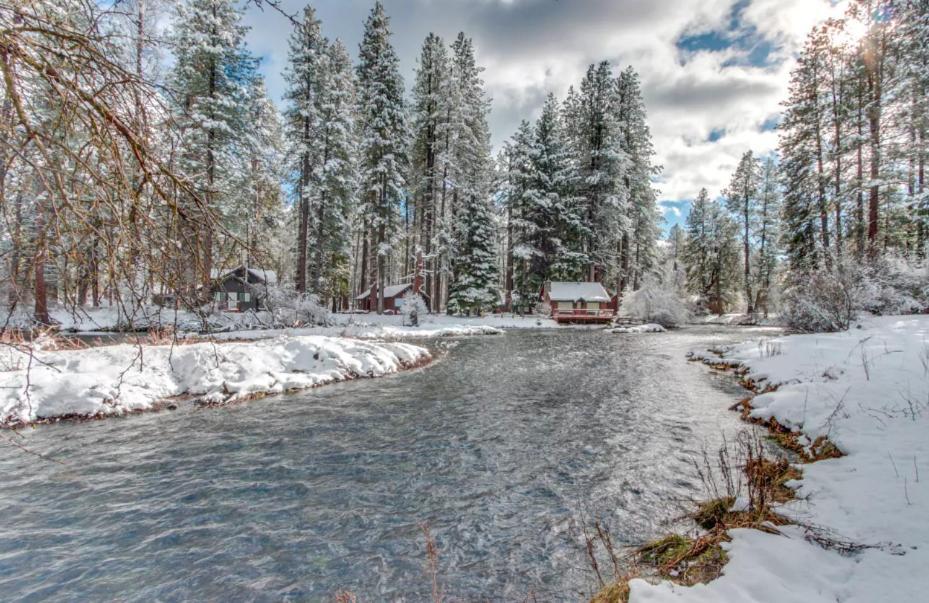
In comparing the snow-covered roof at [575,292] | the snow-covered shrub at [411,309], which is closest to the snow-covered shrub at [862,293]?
the snow-covered shrub at [411,309]

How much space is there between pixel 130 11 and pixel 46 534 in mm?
4619

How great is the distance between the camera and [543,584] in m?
3.24

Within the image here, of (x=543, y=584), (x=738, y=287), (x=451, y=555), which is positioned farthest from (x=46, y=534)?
(x=738, y=287)

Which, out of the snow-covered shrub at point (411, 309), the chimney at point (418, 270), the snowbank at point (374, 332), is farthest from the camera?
the chimney at point (418, 270)

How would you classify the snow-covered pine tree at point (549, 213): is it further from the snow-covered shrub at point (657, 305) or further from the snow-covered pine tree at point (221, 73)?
the snow-covered pine tree at point (221, 73)

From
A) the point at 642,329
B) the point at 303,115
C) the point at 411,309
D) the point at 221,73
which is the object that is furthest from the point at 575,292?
the point at 221,73

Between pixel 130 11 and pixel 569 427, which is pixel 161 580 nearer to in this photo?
pixel 130 11

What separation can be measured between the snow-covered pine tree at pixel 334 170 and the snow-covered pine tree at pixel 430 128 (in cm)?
540

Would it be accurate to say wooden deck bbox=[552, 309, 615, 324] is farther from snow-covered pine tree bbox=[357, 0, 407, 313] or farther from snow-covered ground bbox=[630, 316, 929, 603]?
snow-covered ground bbox=[630, 316, 929, 603]

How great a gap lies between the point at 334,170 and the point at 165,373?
19.2 m

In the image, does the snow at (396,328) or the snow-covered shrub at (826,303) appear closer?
the snow-covered shrub at (826,303)

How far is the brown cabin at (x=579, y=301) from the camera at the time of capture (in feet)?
108

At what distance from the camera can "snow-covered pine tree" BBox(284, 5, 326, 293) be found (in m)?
22.9

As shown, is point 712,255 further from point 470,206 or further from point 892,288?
point 892,288
